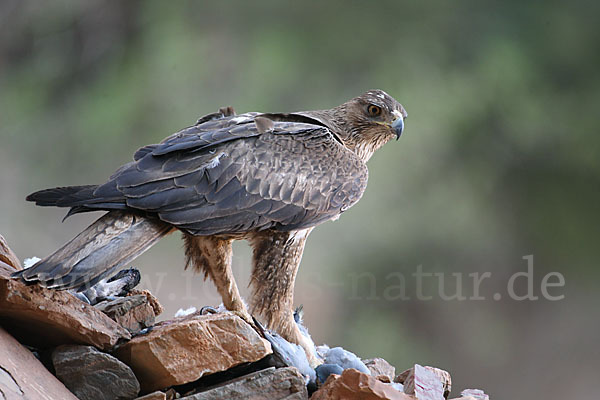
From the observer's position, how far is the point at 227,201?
2.93m

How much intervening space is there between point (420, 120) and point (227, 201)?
4.70 metres

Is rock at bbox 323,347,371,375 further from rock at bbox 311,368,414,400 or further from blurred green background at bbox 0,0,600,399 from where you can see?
blurred green background at bbox 0,0,600,399

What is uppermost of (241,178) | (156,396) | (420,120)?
(420,120)

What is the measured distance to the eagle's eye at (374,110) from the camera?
3820 mm

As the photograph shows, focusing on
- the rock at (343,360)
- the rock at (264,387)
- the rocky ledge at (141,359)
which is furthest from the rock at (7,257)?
the rock at (343,360)

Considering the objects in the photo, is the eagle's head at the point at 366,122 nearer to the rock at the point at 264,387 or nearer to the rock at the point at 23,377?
the rock at the point at 264,387

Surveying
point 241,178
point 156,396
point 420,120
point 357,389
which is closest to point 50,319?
point 156,396

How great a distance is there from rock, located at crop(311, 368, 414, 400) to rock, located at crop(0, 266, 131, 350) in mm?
810

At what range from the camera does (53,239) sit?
242 inches

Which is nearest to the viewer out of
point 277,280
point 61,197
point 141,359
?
point 141,359

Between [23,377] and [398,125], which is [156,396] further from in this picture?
[398,125]

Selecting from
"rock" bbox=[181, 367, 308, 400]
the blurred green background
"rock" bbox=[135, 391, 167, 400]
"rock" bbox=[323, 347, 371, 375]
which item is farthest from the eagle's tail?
the blurred green background

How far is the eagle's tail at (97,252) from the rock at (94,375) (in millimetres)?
261

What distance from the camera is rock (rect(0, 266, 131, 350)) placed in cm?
237
